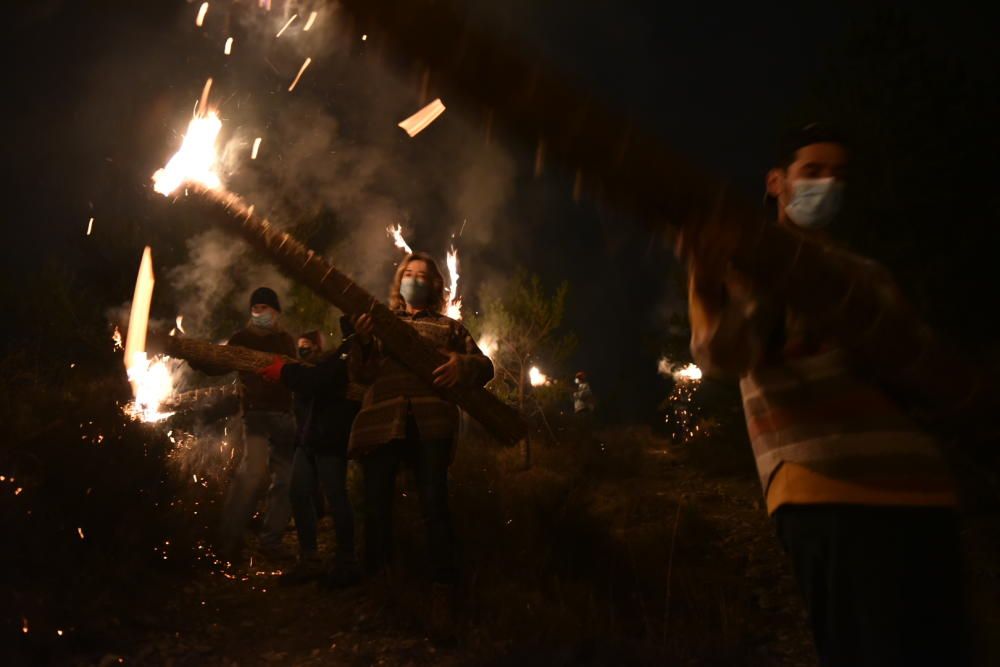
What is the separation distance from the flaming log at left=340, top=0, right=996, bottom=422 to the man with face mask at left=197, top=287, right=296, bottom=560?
184 inches

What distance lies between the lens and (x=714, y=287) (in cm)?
149

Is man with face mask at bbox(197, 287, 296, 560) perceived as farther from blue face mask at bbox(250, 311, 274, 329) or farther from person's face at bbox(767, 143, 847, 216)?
person's face at bbox(767, 143, 847, 216)

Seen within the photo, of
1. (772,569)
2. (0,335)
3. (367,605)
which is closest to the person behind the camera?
(367,605)

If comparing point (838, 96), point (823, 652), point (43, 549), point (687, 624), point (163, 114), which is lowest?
point (823, 652)

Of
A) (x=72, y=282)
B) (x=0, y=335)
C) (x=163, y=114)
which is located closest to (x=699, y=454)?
(x=163, y=114)

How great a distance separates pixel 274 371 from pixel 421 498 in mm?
1617

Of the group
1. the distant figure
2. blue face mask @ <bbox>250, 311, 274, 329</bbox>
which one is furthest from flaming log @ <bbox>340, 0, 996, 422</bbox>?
the distant figure

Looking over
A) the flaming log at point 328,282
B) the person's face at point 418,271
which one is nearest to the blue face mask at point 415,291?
the person's face at point 418,271

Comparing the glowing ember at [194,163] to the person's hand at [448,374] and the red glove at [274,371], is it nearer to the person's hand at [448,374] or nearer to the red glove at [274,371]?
the red glove at [274,371]

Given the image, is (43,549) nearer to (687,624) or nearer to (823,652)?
(687,624)

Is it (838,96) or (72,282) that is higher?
(72,282)

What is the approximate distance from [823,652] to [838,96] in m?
8.43

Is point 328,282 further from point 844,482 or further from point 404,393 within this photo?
point 844,482

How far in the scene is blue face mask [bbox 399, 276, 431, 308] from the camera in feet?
14.9
